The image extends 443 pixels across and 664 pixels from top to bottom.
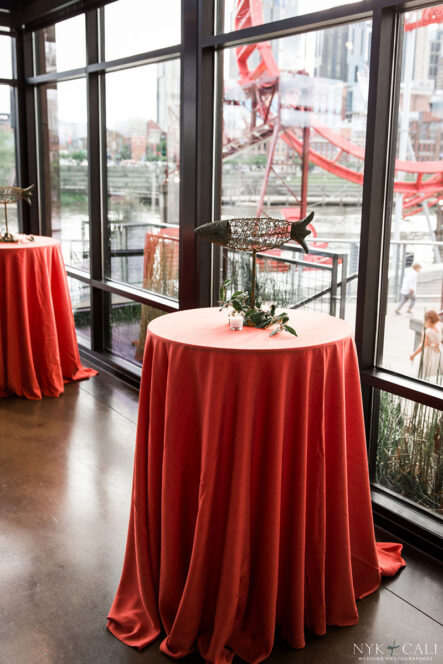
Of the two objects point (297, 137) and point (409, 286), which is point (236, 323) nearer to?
point (409, 286)

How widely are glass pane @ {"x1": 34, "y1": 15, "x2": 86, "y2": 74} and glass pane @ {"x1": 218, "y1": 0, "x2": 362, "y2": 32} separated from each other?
1.80 m

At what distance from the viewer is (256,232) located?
2.26m

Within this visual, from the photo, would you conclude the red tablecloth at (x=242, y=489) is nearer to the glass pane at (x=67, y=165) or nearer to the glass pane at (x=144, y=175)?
the glass pane at (x=144, y=175)

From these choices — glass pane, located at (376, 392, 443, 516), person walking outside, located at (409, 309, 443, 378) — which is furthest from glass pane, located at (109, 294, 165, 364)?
person walking outside, located at (409, 309, 443, 378)

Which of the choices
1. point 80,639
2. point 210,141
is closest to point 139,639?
point 80,639

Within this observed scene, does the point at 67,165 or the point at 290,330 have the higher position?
the point at 67,165

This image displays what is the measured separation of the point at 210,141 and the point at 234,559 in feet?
8.13

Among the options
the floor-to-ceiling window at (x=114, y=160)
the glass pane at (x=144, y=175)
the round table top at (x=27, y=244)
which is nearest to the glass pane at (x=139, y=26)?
the floor-to-ceiling window at (x=114, y=160)

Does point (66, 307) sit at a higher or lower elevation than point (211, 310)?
lower

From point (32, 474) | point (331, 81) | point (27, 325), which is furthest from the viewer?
point (27, 325)

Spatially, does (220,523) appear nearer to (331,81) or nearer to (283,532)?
(283,532)

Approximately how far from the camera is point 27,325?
427 centimetres

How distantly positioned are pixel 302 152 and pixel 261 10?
0.75m

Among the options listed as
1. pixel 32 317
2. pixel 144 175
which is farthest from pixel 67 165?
pixel 32 317
